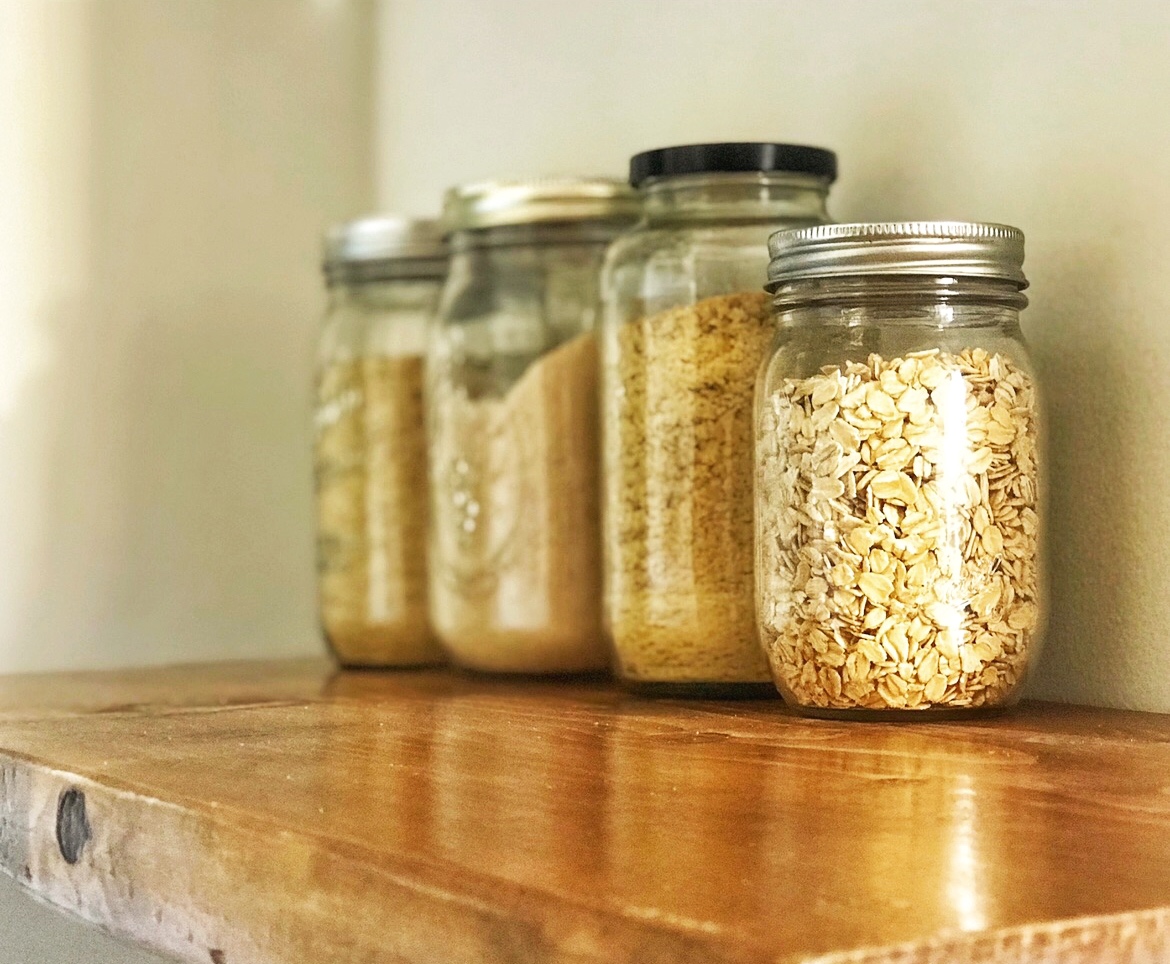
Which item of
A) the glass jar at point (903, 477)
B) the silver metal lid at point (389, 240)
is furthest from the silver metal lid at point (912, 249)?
→ the silver metal lid at point (389, 240)

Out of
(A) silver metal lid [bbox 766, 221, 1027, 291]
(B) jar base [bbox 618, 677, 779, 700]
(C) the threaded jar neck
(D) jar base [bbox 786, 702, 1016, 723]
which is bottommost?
(B) jar base [bbox 618, 677, 779, 700]

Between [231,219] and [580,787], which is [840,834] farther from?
[231,219]

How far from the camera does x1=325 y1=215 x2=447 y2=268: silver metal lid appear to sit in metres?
1.08

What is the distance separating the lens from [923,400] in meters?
0.69

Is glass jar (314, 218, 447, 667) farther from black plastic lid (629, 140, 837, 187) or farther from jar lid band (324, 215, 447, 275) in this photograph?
black plastic lid (629, 140, 837, 187)

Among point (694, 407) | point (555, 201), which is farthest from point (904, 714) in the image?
point (555, 201)

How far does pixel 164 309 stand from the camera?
3.95 ft

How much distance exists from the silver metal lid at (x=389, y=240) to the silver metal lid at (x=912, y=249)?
409 millimetres

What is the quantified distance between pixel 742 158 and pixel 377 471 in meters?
0.37

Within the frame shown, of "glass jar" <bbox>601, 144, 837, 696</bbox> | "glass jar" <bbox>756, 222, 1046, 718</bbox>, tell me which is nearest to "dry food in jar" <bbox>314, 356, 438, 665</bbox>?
"glass jar" <bbox>601, 144, 837, 696</bbox>

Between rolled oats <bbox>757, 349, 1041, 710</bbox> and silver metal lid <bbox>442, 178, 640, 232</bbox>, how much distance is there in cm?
28

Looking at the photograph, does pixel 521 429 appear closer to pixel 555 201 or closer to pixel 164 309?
pixel 555 201

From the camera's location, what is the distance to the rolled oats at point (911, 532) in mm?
690

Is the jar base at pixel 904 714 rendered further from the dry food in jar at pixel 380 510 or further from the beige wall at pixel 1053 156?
the dry food in jar at pixel 380 510
